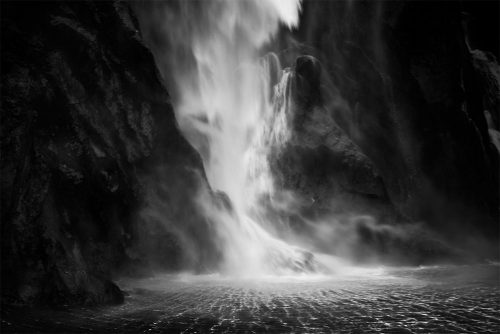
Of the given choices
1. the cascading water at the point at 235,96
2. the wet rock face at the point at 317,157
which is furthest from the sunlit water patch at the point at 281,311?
the wet rock face at the point at 317,157

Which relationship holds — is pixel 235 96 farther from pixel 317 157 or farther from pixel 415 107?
pixel 415 107

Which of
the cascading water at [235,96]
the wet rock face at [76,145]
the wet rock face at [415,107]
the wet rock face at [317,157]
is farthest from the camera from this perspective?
the wet rock face at [415,107]

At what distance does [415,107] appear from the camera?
29344 millimetres

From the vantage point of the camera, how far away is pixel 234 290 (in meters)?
11.9

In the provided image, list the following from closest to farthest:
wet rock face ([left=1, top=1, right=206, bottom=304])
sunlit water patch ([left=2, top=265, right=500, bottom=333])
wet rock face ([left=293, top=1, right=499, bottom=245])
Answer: sunlit water patch ([left=2, top=265, right=500, bottom=333]) < wet rock face ([left=1, top=1, right=206, bottom=304]) < wet rock face ([left=293, top=1, right=499, bottom=245])

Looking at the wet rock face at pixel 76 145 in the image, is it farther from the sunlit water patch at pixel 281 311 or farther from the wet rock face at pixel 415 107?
the wet rock face at pixel 415 107

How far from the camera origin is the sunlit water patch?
286 inches

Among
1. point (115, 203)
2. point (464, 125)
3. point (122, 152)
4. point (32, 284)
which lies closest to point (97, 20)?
point (122, 152)

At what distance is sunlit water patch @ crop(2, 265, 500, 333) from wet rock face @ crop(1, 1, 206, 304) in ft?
3.67

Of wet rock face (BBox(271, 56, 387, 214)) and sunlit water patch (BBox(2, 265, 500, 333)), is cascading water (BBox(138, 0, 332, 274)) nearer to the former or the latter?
wet rock face (BBox(271, 56, 387, 214))

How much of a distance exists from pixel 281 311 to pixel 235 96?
21.9 m

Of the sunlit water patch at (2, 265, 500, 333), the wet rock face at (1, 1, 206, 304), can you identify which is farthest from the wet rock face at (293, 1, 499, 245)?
the sunlit water patch at (2, 265, 500, 333)

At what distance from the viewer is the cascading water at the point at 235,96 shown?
2417 cm

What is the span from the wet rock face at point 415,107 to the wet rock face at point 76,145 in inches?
502
